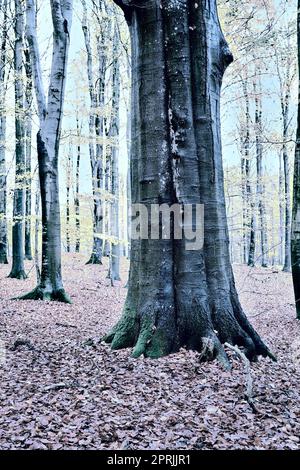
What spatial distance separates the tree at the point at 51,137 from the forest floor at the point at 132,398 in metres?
3.33

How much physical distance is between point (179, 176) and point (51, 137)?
587cm

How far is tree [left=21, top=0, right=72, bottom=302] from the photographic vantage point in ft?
32.2

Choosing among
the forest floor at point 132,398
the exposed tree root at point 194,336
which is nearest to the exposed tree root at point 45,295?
the forest floor at point 132,398

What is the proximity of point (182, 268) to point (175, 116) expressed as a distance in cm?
200

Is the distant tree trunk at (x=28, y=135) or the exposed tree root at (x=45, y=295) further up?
the distant tree trunk at (x=28, y=135)

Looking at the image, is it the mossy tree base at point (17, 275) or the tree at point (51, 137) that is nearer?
the tree at point (51, 137)

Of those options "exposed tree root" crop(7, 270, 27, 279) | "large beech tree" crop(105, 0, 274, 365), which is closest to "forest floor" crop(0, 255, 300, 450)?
"large beech tree" crop(105, 0, 274, 365)

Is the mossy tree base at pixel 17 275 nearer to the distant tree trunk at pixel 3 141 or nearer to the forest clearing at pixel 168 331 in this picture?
the distant tree trunk at pixel 3 141

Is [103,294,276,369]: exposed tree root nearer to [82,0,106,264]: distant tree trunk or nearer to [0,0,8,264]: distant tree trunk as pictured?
[0,0,8,264]: distant tree trunk

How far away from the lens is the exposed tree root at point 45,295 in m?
9.69

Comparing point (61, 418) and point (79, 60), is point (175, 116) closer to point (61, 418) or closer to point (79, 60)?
point (61, 418)

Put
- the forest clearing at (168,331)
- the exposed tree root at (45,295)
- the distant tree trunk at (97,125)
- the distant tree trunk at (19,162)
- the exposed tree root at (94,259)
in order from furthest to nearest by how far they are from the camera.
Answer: the exposed tree root at (94,259) < the distant tree trunk at (97,125) < the distant tree trunk at (19,162) < the exposed tree root at (45,295) < the forest clearing at (168,331)

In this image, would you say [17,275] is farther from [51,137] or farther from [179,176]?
[179,176]
